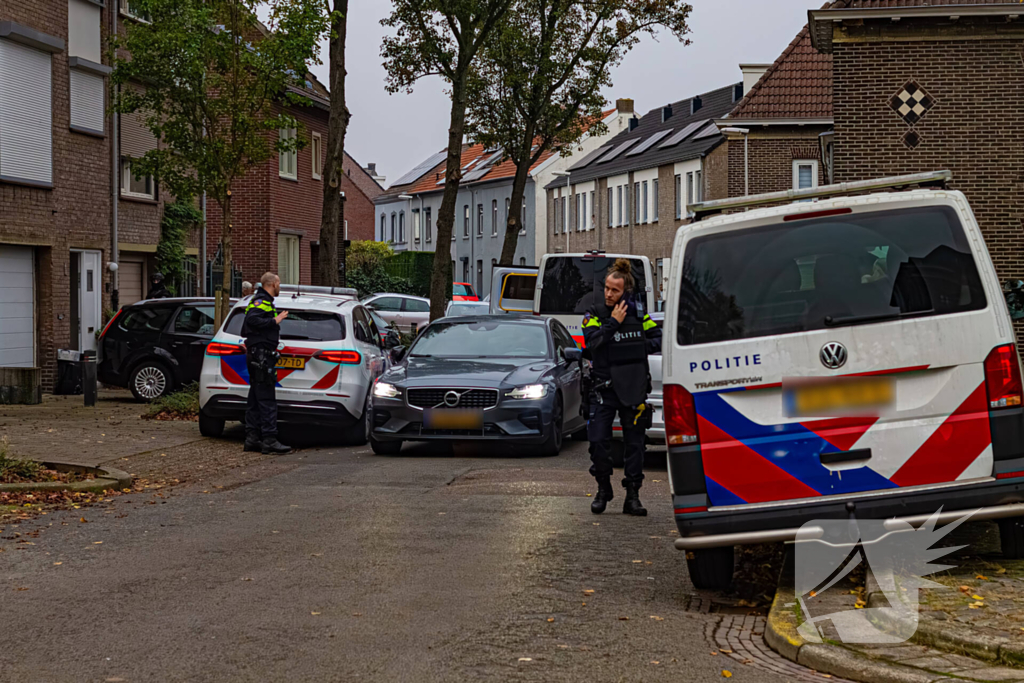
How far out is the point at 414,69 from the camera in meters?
32.1

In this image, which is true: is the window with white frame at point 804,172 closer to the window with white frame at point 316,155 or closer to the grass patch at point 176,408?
the window with white frame at point 316,155

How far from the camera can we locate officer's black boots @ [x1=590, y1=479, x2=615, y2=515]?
32.6 ft

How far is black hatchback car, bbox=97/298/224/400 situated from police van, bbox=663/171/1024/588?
15.4 m

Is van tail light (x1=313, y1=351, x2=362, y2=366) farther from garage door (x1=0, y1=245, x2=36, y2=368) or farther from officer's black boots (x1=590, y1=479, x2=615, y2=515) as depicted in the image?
garage door (x1=0, y1=245, x2=36, y2=368)

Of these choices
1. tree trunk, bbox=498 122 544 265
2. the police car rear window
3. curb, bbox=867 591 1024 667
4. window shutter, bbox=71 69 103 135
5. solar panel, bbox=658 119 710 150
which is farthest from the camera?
solar panel, bbox=658 119 710 150

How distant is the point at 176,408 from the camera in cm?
1839

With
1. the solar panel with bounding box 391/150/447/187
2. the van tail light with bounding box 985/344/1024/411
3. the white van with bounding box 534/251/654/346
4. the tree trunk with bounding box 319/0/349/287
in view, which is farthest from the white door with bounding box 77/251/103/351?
the solar panel with bounding box 391/150/447/187

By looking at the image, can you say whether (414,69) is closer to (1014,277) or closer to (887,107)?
(887,107)

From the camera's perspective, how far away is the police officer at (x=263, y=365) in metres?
14.2

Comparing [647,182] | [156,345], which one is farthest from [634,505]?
[647,182]

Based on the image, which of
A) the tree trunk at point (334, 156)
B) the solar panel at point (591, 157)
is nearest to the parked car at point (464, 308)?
the tree trunk at point (334, 156)

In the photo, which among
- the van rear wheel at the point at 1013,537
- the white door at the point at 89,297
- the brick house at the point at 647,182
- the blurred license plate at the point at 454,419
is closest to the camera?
the van rear wheel at the point at 1013,537

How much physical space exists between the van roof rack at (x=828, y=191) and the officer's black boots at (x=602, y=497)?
10.6 ft

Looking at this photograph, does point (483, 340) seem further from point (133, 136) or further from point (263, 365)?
point (133, 136)
